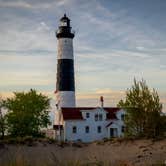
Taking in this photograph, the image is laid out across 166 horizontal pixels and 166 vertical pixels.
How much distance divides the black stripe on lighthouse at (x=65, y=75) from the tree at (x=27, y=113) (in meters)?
2.71

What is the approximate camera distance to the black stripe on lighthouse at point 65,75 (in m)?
55.3

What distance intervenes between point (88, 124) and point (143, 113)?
25042 millimetres

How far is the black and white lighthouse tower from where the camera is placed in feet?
181

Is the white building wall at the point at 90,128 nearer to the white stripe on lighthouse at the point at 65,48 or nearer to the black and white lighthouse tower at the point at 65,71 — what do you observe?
the black and white lighthouse tower at the point at 65,71

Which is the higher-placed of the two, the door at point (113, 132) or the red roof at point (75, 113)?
the red roof at point (75, 113)

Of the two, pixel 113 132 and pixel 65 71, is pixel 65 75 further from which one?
pixel 113 132

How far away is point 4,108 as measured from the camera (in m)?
53.8

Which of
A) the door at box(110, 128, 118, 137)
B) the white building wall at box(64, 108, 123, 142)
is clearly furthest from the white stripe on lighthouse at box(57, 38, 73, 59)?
the door at box(110, 128, 118, 137)

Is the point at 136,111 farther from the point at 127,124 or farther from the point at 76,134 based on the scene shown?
the point at 76,134

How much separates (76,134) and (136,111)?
933 inches

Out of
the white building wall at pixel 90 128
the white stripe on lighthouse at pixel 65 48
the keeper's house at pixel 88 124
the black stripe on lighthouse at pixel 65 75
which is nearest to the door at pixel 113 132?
the keeper's house at pixel 88 124

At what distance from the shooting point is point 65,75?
5528cm

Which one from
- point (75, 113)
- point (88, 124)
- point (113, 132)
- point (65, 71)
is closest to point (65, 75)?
point (65, 71)

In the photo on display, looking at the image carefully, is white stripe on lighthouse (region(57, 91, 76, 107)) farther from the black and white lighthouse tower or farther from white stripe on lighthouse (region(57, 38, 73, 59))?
white stripe on lighthouse (region(57, 38, 73, 59))
